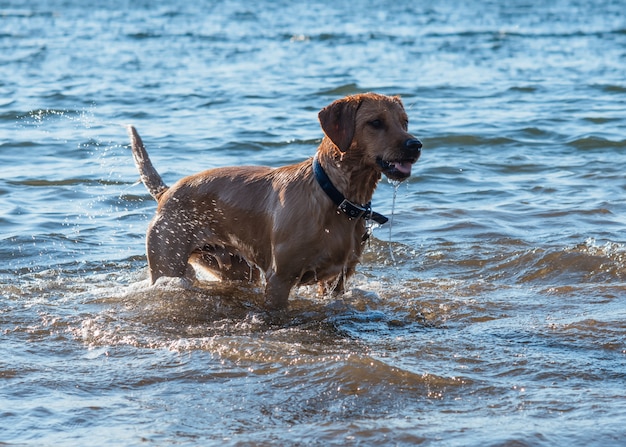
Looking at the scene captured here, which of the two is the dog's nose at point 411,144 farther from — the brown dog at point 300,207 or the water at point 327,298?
the water at point 327,298

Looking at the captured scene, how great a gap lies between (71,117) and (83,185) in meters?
3.93

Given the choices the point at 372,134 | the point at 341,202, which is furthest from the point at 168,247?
the point at 372,134

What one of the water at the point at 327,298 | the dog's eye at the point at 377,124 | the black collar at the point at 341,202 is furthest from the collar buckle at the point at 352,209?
the water at the point at 327,298

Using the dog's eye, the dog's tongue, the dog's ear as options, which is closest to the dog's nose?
the dog's tongue

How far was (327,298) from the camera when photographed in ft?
23.4

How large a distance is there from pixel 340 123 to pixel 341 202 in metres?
0.53

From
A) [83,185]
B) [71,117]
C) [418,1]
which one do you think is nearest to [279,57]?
[71,117]

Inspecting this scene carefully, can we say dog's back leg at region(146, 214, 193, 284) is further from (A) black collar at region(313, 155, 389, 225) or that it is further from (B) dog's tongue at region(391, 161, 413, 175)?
(B) dog's tongue at region(391, 161, 413, 175)

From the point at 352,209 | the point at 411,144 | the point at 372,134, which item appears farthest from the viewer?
the point at 352,209

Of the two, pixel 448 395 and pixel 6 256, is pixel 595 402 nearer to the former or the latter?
pixel 448 395

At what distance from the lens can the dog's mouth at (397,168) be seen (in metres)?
6.20

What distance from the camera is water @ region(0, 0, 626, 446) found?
4.84 meters

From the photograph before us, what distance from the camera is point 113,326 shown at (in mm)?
6406

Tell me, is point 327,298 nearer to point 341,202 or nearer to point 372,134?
point 341,202
